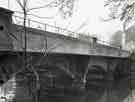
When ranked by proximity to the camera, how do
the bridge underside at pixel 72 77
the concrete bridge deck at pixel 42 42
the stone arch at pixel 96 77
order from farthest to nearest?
1. the stone arch at pixel 96 77
2. the bridge underside at pixel 72 77
3. the concrete bridge deck at pixel 42 42

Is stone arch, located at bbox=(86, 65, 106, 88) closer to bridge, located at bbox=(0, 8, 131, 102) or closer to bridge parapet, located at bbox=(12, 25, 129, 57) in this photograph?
bridge, located at bbox=(0, 8, 131, 102)

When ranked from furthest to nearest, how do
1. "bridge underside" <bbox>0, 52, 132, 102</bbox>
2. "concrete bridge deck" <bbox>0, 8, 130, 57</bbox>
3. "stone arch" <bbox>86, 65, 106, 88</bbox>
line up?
1. "stone arch" <bbox>86, 65, 106, 88</bbox>
2. "bridge underside" <bbox>0, 52, 132, 102</bbox>
3. "concrete bridge deck" <bbox>0, 8, 130, 57</bbox>

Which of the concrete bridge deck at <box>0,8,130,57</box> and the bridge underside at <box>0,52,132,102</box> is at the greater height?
the concrete bridge deck at <box>0,8,130,57</box>

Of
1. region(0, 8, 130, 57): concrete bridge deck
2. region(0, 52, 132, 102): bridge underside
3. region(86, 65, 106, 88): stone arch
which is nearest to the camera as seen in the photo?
region(0, 8, 130, 57): concrete bridge deck

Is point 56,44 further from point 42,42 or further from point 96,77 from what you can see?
point 96,77

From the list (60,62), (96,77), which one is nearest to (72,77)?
(60,62)

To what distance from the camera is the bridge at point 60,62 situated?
8.57 meters

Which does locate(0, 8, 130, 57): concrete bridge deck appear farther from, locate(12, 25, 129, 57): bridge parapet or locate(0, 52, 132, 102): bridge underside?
locate(0, 52, 132, 102): bridge underside

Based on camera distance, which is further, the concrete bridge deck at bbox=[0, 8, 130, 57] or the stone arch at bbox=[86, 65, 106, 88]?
the stone arch at bbox=[86, 65, 106, 88]

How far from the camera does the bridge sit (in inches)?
337

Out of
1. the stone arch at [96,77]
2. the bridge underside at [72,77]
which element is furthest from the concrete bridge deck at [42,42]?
the stone arch at [96,77]

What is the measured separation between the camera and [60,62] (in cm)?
1420

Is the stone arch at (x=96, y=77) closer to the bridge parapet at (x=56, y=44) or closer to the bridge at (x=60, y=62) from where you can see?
the bridge at (x=60, y=62)

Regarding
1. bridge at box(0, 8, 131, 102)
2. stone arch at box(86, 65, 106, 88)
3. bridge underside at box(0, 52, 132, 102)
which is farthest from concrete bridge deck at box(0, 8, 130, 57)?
stone arch at box(86, 65, 106, 88)
